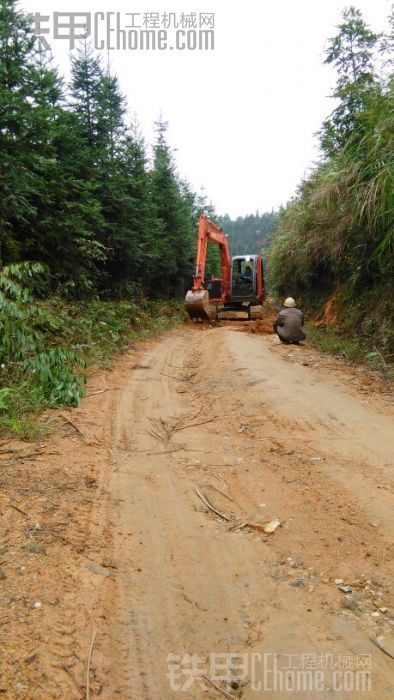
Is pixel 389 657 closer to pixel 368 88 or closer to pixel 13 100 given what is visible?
pixel 13 100

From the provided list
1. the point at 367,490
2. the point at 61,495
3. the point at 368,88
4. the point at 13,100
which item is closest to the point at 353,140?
the point at 368,88

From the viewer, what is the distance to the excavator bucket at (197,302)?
51.9ft

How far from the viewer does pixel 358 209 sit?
906 centimetres

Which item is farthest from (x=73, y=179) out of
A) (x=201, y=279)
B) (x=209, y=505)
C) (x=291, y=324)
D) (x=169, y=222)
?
(x=169, y=222)

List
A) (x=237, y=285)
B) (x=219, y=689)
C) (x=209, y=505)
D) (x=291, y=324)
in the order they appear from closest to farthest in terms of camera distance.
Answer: (x=219, y=689) < (x=209, y=505) < (x=291, y=324) < (x=237, y=285)

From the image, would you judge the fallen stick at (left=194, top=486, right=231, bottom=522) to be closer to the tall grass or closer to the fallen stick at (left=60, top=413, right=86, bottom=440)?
the fallen stick at (left=60, top=413, right=86, bottom=440)

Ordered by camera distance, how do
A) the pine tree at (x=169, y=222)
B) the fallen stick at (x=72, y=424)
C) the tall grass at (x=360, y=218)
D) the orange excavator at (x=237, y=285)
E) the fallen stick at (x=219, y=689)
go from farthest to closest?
the pine tree at (x=169, y=222) < the orange excavator at (x=237, y=285) < the tall grass at (x=360, y=218) < the fallen stick at (x=72, y=424) < the fallen stick at (x=219, y=689)

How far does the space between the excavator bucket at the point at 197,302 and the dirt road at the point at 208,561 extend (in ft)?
34.1

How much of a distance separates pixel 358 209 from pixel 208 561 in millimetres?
8167

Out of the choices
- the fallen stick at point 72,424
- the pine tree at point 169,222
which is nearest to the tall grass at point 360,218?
the fallen stick at point 72,424

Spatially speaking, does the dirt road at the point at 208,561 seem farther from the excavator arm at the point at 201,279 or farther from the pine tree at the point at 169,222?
the pine tree at the point at 169,222

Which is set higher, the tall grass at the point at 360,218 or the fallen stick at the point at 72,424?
the tall grass at the point at 360,218

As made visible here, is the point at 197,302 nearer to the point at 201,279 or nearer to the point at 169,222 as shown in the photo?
the point at 201,279

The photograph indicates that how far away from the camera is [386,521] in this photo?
10.6 feet
